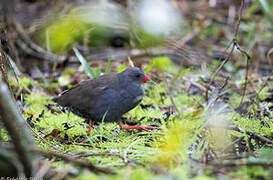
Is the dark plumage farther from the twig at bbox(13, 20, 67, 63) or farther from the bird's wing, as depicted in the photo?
the twig at bbox(13, 20, 67, 63)

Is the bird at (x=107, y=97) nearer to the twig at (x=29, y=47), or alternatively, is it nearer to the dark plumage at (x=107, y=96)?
the dark plumage at (x=107, y=96)

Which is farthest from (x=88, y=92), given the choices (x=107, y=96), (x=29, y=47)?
(x=29, y=47)

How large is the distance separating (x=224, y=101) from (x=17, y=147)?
327cm

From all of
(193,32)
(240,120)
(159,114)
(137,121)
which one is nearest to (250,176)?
(240,120)

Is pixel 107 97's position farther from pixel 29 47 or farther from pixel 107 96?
pixel 29 47

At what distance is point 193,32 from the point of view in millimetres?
7742

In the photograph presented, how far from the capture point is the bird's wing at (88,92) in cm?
356

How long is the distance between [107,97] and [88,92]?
0.79 ft

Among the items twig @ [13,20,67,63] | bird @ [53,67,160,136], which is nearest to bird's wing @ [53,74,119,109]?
bird @ [53,67,160,136]

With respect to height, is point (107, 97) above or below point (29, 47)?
below

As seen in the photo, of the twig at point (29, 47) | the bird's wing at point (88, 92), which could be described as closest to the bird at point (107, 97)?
the bird's wing at point (88, 92)

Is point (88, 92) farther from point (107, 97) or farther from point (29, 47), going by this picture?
point (29, 47)

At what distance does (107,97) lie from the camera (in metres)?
3.52

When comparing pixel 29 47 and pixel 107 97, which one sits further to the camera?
pixel 29 47
